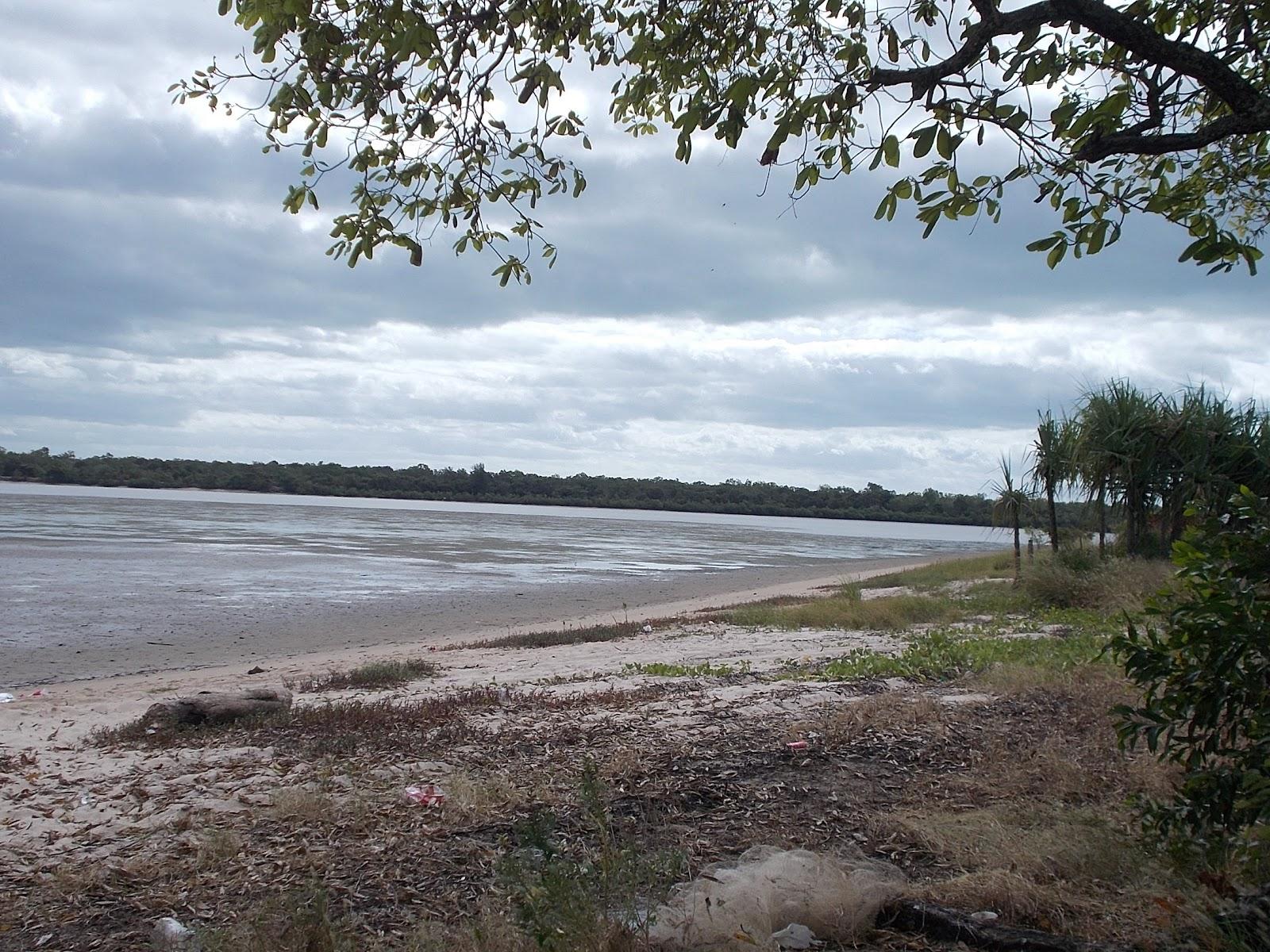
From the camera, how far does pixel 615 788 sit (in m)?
5.36

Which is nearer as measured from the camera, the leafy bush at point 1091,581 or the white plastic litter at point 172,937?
the white plastic litter at point 172,937

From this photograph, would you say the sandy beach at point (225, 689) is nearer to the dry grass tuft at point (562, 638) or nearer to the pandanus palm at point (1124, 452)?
the dry grass tuft at point (562, 638)

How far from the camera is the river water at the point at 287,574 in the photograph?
17078 millimetres

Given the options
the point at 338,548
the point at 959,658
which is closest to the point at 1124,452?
the point at 959,658

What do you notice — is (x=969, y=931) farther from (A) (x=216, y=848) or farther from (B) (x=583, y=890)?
(A) (x=216, y=848)

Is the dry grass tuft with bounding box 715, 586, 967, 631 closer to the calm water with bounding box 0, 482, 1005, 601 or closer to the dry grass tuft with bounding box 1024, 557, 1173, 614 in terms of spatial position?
the dry grass tuft with bounding box 1024, 557, 1173, 614

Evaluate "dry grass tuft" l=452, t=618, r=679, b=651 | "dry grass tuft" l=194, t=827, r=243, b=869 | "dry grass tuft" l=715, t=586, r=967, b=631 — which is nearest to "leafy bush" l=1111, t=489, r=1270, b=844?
"dry grass tuft" l=194, t=827, r=243, b=869

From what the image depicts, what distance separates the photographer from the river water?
17.1 m

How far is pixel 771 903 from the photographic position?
367cm

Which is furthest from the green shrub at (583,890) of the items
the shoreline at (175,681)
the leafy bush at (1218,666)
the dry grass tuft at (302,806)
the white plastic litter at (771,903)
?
the shoreline at (175,681)

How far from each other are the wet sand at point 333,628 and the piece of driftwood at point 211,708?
578 cm

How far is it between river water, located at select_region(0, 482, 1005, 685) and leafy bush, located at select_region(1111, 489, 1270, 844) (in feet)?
45.9

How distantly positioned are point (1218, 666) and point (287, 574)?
90.5 feet

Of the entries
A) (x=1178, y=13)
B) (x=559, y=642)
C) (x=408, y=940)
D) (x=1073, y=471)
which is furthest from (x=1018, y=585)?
(x=408, y=940)
